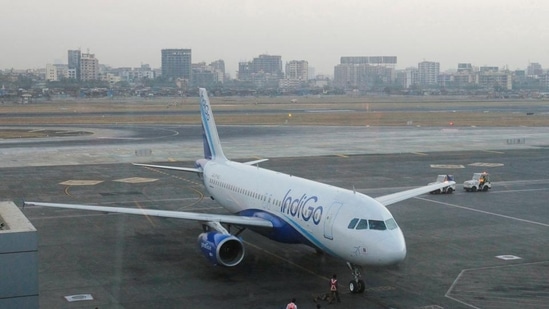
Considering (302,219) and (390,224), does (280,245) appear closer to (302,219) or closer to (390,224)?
(302,219)

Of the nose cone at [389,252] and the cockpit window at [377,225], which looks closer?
the nose cone at [389,252]

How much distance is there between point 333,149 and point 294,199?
61.2 m

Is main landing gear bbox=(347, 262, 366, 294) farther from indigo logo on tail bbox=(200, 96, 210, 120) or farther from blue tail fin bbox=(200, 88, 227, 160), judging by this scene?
indigo logo on tail bbox=(200, 96, 210, 120)

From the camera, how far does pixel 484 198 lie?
2242 inches

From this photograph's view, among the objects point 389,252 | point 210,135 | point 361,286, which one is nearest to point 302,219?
point 361,286

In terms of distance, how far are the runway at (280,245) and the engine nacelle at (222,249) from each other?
901mm

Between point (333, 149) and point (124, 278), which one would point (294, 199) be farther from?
point (333, 149)

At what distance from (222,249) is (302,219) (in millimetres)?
3828

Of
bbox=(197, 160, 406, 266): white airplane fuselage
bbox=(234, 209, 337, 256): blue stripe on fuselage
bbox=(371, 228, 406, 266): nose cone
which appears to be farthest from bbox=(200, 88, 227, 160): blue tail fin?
bbox=(371, 228, 406, 266): nose cone

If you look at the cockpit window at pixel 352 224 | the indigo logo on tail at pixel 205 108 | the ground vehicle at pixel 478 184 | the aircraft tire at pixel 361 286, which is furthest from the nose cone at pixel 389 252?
the ground vehicle at pixel 478 184

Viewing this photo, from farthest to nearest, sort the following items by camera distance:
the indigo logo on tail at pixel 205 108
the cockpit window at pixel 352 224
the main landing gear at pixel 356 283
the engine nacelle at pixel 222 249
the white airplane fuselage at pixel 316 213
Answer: the indigo logo on tail at pixel 205 108 → the engine nacelle at pixel 222 249 → the main landing gear at pixel 356 283 → the cockpit window at pixel 352 224 → the white airplane fuselage at pixel 316 213

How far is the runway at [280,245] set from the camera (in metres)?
30.4

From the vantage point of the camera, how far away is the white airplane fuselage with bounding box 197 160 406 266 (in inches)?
1136

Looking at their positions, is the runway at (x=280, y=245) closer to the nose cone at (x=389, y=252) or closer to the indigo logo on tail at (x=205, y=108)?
the nose cone at (x=389, y=252)
